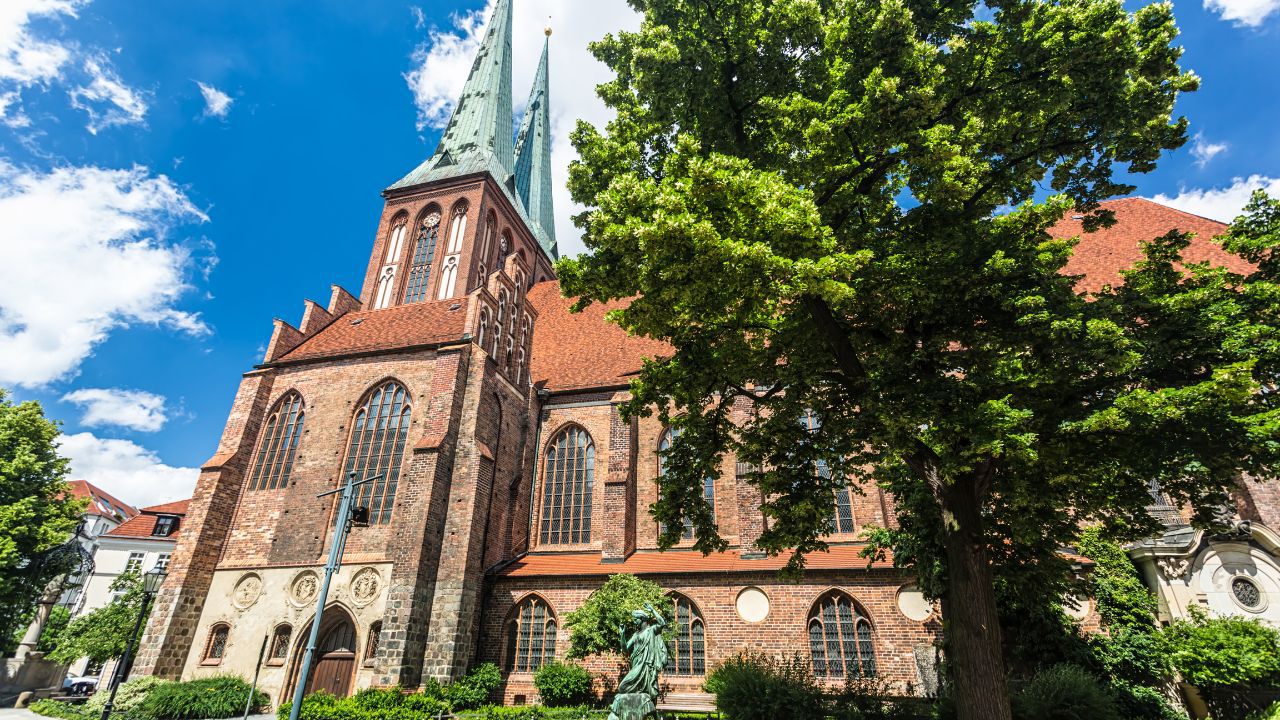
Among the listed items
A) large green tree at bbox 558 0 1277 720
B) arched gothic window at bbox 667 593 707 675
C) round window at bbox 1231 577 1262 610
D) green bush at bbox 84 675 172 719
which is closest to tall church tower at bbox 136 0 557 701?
green bush at bbox 84 675 172 719

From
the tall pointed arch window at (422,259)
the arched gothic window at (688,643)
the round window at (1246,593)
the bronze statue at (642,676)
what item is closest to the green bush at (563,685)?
the arched gothic window at (688,643)

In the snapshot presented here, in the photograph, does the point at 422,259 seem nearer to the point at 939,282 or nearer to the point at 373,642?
the point at 373,642

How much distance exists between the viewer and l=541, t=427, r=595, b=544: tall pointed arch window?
67.3 ft

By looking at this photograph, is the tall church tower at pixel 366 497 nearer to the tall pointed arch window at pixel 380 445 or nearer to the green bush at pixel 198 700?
the tall pointed arch window at pixel 380 445

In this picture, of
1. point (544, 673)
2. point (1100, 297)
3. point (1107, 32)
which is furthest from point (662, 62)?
point (544, 673)

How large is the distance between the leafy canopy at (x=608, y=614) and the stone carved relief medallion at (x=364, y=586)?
643 centimetres

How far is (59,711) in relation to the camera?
17406 mm

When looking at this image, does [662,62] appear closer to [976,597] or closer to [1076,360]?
[1076,360]

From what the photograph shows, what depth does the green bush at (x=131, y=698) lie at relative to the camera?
15482 millimetres

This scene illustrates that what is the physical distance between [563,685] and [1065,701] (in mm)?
11886

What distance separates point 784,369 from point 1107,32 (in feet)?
22.4

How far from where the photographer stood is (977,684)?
8242mm

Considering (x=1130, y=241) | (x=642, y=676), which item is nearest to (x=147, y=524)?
(x=642, y=676)

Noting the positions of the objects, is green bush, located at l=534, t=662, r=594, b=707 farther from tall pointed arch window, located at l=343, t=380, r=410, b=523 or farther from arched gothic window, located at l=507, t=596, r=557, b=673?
tall pointed arch window, located at l=343, t=380, r=410, b=523
